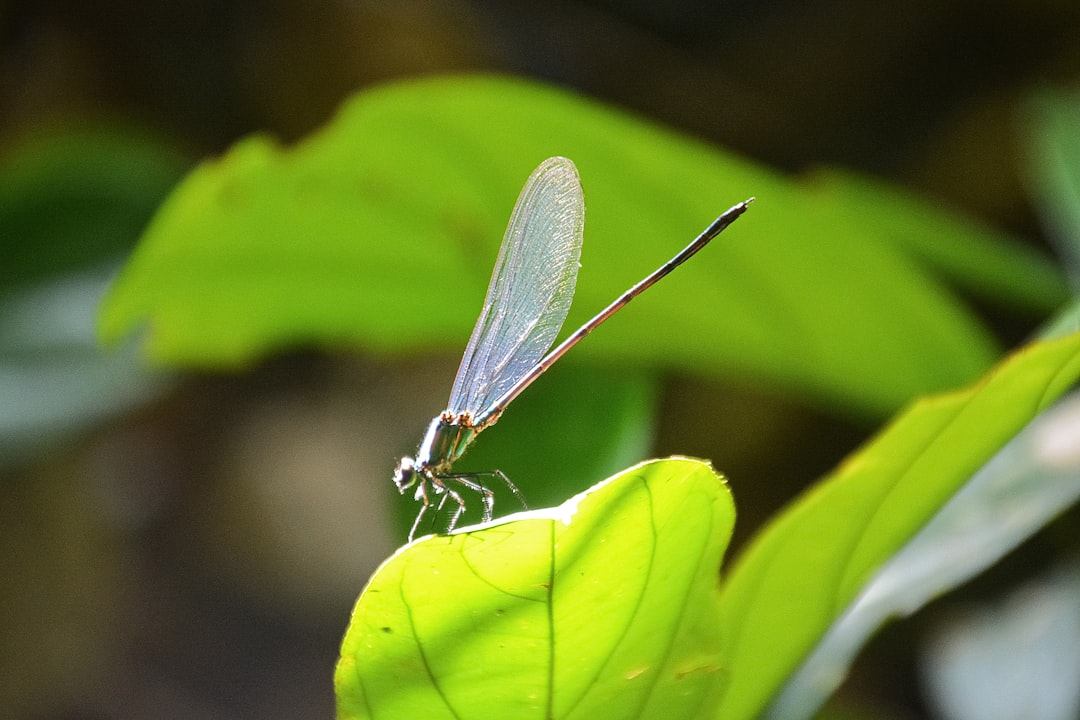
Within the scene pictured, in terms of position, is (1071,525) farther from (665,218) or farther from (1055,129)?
(665,218)

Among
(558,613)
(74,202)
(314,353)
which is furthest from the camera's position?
(314,353)

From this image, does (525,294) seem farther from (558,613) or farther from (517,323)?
(558,613)


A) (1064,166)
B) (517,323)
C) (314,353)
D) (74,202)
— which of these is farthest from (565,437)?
(314,353)

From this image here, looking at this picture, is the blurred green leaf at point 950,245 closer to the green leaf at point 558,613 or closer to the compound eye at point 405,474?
the compound eye at point 405,474

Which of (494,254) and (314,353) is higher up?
(314,353)

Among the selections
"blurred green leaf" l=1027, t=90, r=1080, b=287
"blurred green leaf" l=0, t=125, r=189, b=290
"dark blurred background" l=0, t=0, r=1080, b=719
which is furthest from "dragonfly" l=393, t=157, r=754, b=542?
"dark blurred background" l=0, t=0, r=1080, b=719

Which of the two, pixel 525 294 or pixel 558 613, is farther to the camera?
pixel 525 294

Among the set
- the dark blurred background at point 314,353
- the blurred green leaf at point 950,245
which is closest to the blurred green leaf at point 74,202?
the dark blurred background at point 314,353
